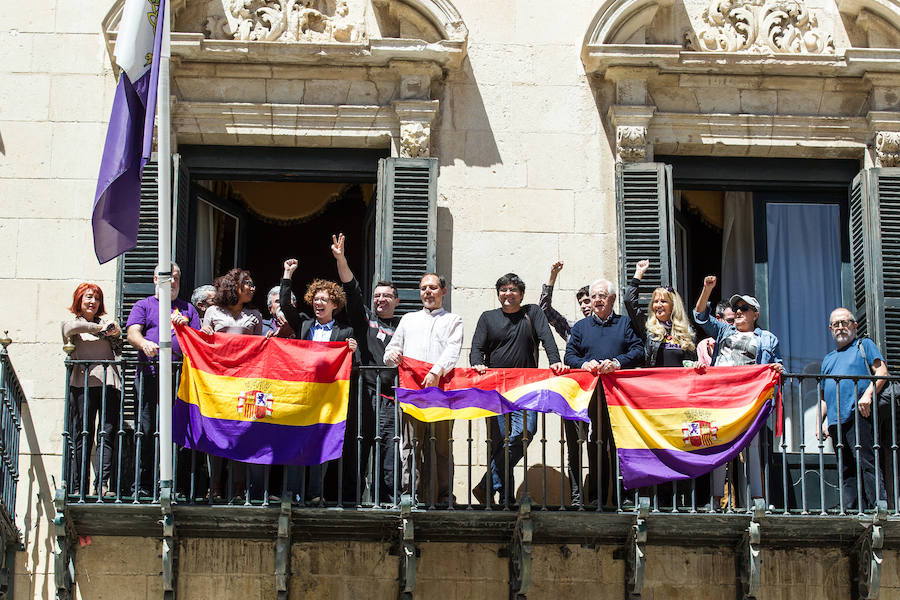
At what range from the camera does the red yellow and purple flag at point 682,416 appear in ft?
41.0

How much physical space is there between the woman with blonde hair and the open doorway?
2.74 m

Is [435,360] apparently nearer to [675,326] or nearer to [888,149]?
[675,326]

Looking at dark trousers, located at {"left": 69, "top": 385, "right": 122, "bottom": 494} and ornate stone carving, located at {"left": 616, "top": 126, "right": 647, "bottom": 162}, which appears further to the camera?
ornate stone carving, located at {"left": 616, "top": 126, "right": 647, "bottom": 162}

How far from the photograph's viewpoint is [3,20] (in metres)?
14.6

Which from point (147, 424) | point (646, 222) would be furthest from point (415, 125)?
point (147, 424)

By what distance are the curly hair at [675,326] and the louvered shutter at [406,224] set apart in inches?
70.8

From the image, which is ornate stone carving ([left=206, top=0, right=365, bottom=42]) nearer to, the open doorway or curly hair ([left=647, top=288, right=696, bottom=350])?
the open doorway

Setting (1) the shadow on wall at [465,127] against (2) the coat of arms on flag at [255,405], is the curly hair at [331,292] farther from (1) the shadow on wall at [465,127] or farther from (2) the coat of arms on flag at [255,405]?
(1) the shadow on wall at [465,127]

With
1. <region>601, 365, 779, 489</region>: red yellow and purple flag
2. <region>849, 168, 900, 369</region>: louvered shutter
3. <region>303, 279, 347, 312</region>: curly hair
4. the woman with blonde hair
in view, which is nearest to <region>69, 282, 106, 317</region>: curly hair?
<region>303, 279, 347, 312</region>: curly hair

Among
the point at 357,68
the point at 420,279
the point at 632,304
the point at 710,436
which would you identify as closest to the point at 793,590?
the point at 710,436

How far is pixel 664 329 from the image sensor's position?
13102 mm

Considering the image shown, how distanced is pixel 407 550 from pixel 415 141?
135 inches

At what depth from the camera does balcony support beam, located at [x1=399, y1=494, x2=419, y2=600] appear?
12.2m

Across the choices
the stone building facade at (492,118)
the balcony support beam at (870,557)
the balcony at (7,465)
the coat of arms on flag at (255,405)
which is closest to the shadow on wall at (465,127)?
the stone building facade at (492,118)
